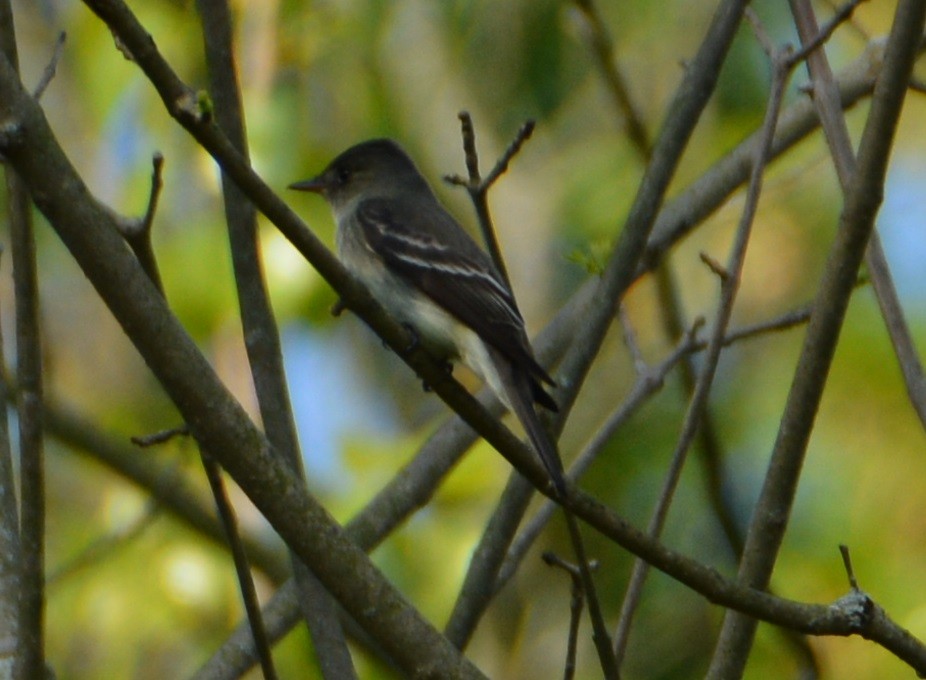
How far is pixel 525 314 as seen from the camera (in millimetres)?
8570

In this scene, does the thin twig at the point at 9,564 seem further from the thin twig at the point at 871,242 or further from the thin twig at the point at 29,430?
the thin twig at the point at 871,242

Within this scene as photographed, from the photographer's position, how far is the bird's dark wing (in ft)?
13.8

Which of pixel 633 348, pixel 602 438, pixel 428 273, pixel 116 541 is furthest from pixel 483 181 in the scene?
pixel 116 541

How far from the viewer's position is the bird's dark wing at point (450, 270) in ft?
13.8

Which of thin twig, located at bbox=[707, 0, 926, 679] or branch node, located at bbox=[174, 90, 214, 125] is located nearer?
branch node, located at bbox=[174, 90, 214, 125]

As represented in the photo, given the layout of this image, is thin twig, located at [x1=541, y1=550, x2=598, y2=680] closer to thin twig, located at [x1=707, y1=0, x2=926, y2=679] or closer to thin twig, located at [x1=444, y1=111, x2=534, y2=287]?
thin twig, located at [x1=707, y1=0, x2=926, y2=679]

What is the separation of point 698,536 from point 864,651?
884 millimetres

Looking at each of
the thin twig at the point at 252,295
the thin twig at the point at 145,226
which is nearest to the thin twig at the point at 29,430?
the thin twig at the point at 145,226

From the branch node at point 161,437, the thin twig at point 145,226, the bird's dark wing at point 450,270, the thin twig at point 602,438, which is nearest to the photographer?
the thin twig at point 145,226

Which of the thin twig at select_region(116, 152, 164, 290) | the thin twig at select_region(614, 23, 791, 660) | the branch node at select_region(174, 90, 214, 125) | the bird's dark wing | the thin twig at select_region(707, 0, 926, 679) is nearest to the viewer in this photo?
the branch node at select_region(174, 90, 214, 125)

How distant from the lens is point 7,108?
2.51m

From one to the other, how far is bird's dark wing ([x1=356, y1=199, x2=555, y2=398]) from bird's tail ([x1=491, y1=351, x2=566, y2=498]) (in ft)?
0.10

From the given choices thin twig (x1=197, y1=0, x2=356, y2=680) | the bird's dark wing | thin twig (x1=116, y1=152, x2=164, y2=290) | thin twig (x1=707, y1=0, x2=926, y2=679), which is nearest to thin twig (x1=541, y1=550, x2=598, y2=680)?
thin twig (x1=707, y1=0, x2=926, y2=679)

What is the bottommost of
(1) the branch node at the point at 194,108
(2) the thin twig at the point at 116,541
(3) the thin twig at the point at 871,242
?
(1) the branch node at the point at 194,108
